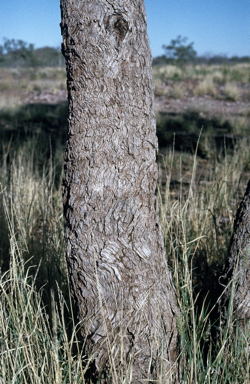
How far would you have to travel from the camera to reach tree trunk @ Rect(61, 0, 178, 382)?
1296 millimetres

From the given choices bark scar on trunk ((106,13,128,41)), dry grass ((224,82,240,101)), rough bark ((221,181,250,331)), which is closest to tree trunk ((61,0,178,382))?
bark scar on trunk ((106,13,128,41))

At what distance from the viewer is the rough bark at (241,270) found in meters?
1.50

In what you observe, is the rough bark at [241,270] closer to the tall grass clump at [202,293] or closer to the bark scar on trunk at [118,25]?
the tall grass clump at [202,293]

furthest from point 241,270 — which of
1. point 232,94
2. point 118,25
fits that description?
point 232,94

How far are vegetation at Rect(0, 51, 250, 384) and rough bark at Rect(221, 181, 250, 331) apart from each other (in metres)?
0.09

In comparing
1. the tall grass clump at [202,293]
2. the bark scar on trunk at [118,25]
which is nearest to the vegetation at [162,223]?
the tall grass clump at [202,293]

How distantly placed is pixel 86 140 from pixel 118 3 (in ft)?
1.77

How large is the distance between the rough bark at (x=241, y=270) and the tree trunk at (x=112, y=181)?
37cm

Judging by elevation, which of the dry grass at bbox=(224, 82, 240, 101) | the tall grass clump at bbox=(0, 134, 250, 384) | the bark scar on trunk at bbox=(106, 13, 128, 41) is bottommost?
the tall grass clump at bbox=(0, 134, 250, 384)

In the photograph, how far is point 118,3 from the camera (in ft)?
4.14

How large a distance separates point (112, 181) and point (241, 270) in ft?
2.37

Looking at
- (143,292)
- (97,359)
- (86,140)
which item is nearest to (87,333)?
(97,359)

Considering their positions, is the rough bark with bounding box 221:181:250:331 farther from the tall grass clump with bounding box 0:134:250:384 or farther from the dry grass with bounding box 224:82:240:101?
the dry grass with bounding box 224:82:240:101

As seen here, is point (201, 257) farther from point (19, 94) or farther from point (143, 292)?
point (19, 94)
